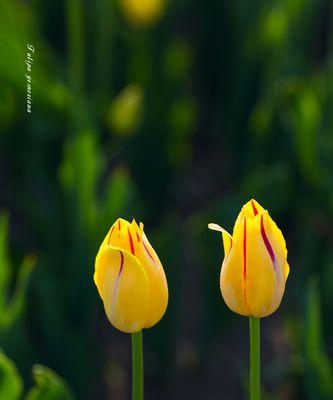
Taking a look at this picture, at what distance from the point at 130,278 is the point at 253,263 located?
0.33ft

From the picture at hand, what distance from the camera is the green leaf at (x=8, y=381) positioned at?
3.68 ft

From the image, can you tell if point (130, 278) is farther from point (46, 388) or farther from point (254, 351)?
point (46, 388)

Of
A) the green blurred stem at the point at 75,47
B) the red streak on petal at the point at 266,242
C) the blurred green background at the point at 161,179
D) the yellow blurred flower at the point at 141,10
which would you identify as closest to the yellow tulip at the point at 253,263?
the red streak on petal at the point at 266,242

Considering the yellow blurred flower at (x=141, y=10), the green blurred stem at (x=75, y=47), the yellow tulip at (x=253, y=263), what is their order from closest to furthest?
the yellow tulip at (x=253, y=263)
the green blurred stem at (x=75, y=47)
the yellow blurred flower at (x=141, y=10)

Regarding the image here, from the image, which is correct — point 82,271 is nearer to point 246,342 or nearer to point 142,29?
point 246,342

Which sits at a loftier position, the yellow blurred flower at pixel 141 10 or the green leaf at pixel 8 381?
the yellow blurred flower at pixel 141 10

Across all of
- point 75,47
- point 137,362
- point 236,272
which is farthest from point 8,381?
point 75,47

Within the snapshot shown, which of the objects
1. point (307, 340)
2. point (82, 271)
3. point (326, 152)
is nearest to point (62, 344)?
point (82, 271)

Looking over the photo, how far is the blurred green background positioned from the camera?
162cm

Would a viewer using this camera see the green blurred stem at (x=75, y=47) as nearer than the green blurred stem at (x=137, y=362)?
No

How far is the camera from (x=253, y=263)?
873 millimetres

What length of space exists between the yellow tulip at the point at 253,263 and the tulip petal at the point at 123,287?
70mm

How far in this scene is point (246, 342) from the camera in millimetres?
2143

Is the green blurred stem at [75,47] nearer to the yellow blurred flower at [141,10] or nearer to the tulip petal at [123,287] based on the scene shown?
the yellow blurred flower at [141,10]
